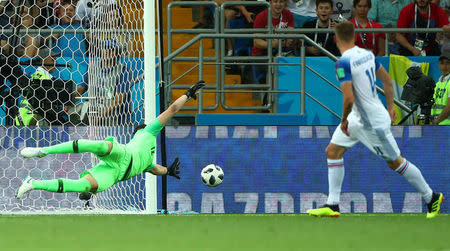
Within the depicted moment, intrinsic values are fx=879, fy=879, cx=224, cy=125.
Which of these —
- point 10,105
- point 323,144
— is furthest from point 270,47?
point 10,105

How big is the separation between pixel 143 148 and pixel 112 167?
458mm

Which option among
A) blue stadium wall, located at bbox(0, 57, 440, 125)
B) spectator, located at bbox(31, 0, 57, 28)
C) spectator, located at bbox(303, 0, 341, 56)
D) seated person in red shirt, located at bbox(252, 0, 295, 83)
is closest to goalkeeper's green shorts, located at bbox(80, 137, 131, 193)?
blue stadium wall, located at bbox(0, 57, 440, 125)

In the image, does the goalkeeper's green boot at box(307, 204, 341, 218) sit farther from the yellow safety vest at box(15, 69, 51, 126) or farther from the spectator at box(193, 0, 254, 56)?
the spectator at box(193, 0, 254, 56)

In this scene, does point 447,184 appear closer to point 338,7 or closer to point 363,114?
point 363,114

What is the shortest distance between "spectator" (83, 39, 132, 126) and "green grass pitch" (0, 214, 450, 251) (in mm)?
2195

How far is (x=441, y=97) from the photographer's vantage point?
38.1 ft

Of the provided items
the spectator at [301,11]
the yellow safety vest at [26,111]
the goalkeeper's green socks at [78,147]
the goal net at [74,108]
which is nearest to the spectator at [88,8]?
the goal net at [74,108]

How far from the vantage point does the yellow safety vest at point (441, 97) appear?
37.8ft

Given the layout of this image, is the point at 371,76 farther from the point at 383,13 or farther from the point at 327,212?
the point at 383,13

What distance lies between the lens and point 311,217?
8.53m

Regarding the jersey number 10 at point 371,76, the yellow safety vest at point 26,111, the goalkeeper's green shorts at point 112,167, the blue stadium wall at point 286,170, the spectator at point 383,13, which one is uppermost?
the spectator at point 383,13

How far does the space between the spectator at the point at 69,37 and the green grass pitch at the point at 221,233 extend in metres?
3.56

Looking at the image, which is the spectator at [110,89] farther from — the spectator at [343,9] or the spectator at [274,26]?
the spectator at [343,9]

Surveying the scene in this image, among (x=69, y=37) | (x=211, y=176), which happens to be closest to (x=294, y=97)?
(x=211, y=176)
